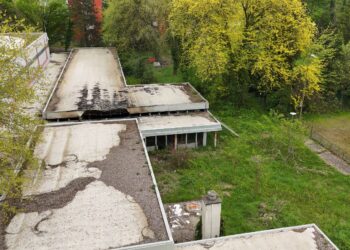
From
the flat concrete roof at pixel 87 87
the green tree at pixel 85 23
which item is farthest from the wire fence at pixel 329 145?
the green tree at pixel 85 23

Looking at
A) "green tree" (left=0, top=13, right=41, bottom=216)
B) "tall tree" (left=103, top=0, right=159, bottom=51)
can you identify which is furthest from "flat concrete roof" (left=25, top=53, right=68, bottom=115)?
"green tree" (left=0, top=13, right=41, bottom=216)

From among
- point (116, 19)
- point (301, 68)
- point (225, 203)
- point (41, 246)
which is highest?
point (116, 19)

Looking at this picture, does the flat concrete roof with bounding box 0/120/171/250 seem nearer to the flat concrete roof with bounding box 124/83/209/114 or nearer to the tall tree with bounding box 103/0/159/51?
the flat concrete roof with bounding box 124/83/209/114

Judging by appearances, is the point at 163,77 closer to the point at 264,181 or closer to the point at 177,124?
the point at 177,124

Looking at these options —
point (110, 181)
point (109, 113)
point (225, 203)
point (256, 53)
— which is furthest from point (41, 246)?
point (256, 53)

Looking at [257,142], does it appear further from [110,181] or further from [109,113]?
[110,181]

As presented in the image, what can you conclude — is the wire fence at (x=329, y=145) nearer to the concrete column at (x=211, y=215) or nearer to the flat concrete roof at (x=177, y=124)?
the flat concrete roof at (x=177, y=124)
